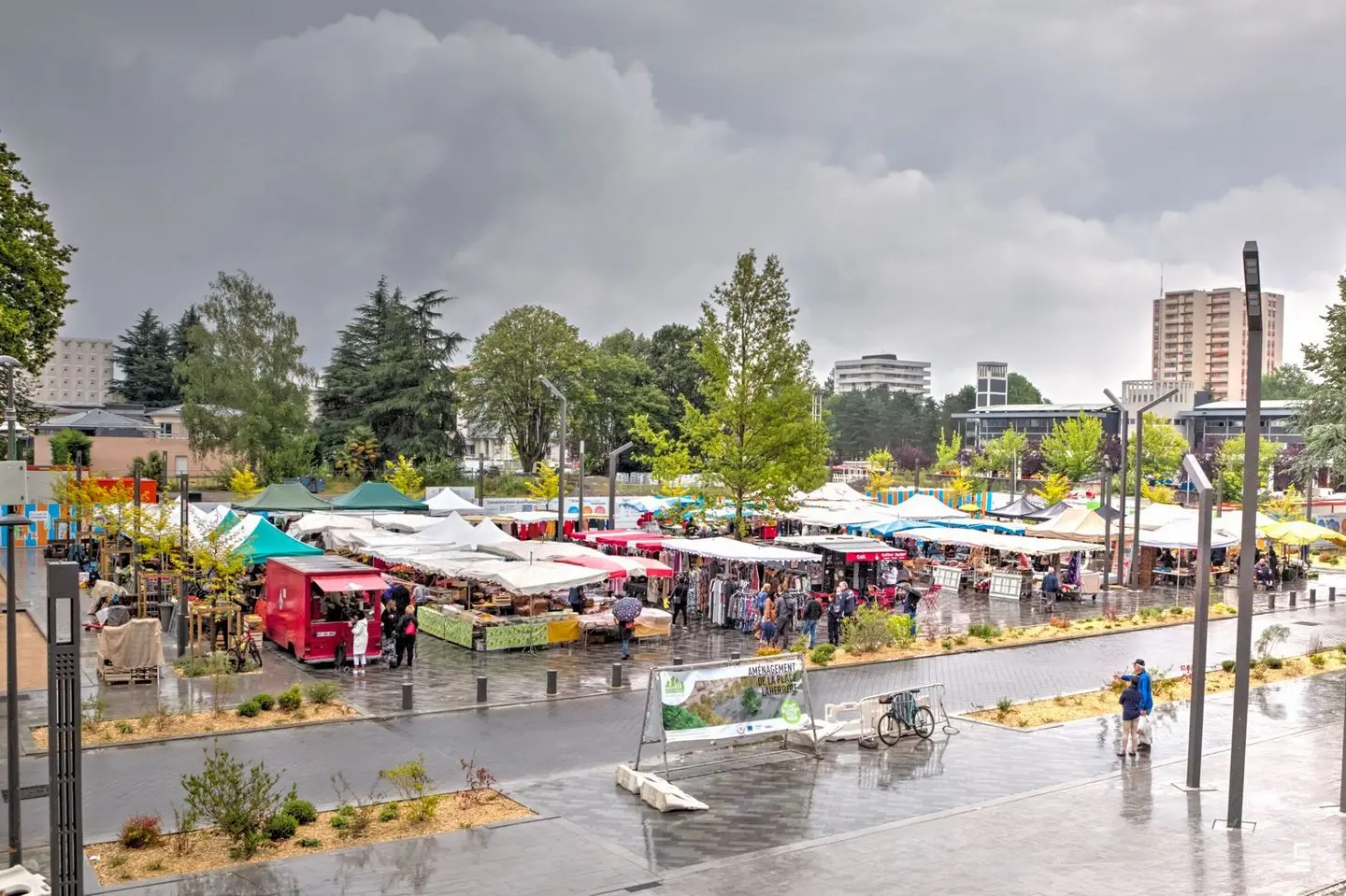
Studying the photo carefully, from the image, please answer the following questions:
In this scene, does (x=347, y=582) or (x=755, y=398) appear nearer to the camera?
(x=347, y=582)

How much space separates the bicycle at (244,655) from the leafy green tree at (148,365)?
9079 centimetres

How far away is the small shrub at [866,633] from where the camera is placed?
972 inches

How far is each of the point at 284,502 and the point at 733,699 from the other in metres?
26.5

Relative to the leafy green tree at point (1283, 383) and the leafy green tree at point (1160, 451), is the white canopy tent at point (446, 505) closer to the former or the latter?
the leafy green tree at point (1160, 451)

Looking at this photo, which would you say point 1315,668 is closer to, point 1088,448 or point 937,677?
point 937,677

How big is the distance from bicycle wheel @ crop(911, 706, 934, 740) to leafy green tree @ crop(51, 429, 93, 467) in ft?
190

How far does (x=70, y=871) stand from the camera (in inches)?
363

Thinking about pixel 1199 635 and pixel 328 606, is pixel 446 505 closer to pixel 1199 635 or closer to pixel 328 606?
pixel 328 606

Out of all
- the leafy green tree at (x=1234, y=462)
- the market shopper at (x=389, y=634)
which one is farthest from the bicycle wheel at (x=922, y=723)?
the leafy green tree at (x=1234, y=462)

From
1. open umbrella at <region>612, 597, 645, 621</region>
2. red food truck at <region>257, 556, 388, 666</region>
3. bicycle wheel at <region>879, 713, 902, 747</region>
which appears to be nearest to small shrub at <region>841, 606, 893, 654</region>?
open umbrella at <region>612, 597, 645, 621</region>

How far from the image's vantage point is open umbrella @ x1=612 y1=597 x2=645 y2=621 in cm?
2477

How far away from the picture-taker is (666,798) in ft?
45.2

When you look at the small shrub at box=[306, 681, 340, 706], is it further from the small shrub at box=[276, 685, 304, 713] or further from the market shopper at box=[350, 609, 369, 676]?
the market shopper at box=[350, 609, 369, 676]

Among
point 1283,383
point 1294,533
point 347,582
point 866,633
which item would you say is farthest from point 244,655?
point 1283,383
